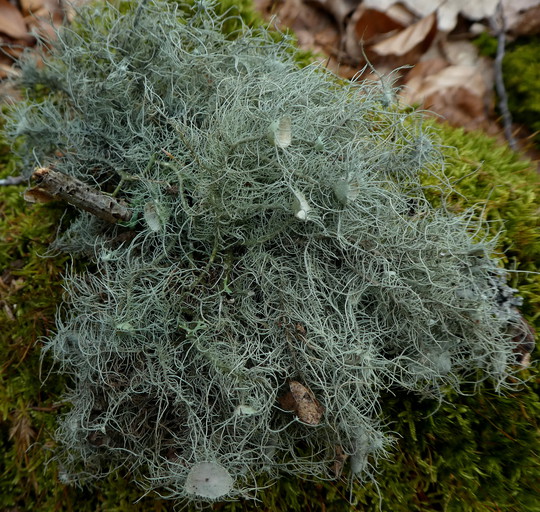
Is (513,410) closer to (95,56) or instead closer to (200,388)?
(200,388)

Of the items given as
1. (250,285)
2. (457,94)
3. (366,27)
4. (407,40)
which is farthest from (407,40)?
(250,285)

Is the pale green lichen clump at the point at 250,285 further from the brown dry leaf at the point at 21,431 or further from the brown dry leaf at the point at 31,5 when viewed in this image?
the brown dry leaf at the point at 31,5

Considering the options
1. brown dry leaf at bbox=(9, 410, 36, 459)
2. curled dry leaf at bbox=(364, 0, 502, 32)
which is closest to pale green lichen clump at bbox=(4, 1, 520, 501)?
brown dry leaf at bbox=(9, 410, 36, 459)

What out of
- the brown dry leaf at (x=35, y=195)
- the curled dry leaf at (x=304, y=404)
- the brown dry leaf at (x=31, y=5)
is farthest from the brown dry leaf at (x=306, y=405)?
the brown dry leaf at (x=31, y=5)

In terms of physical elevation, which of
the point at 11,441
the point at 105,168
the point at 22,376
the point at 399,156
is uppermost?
the point at 399,156

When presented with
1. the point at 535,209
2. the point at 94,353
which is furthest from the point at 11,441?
the point at 535,209

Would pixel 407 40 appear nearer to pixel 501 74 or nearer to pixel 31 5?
pixel 501 74
